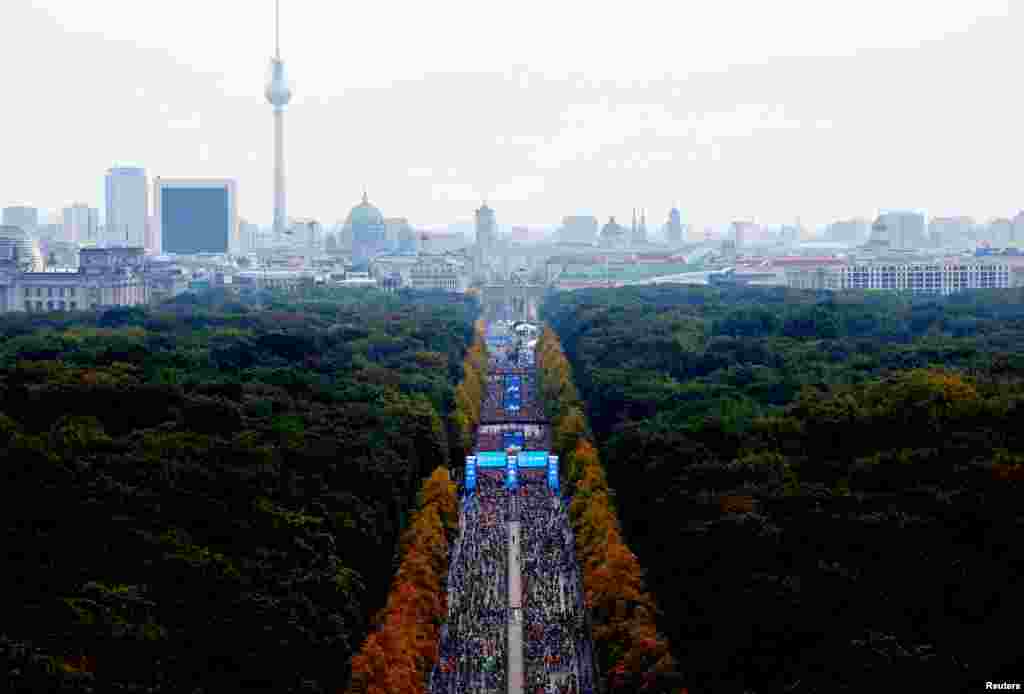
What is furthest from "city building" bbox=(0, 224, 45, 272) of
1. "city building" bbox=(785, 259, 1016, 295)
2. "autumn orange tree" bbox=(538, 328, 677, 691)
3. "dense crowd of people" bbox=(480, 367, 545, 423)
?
"autumn orange tree" bbox=(538, 328, 677, 691)

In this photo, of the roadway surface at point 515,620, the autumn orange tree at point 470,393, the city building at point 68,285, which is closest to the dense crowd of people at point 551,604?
the roadway surface at point 515,620

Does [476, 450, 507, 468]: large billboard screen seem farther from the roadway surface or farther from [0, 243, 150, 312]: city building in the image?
[0, 243, 150, 312]: city building

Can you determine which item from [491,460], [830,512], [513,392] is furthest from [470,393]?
[830,512]

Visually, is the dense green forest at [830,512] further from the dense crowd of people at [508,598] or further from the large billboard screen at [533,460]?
the large billboard screen at [533,460]

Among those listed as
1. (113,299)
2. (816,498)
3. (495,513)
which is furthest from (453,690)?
(113,299)

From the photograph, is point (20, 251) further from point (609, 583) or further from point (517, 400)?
point (609, 583)

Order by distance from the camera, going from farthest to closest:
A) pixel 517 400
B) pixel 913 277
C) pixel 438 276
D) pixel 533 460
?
1. pixel 438 276
2. pixel 913 277
3. pixel 517 400
4. pixel 533 460
